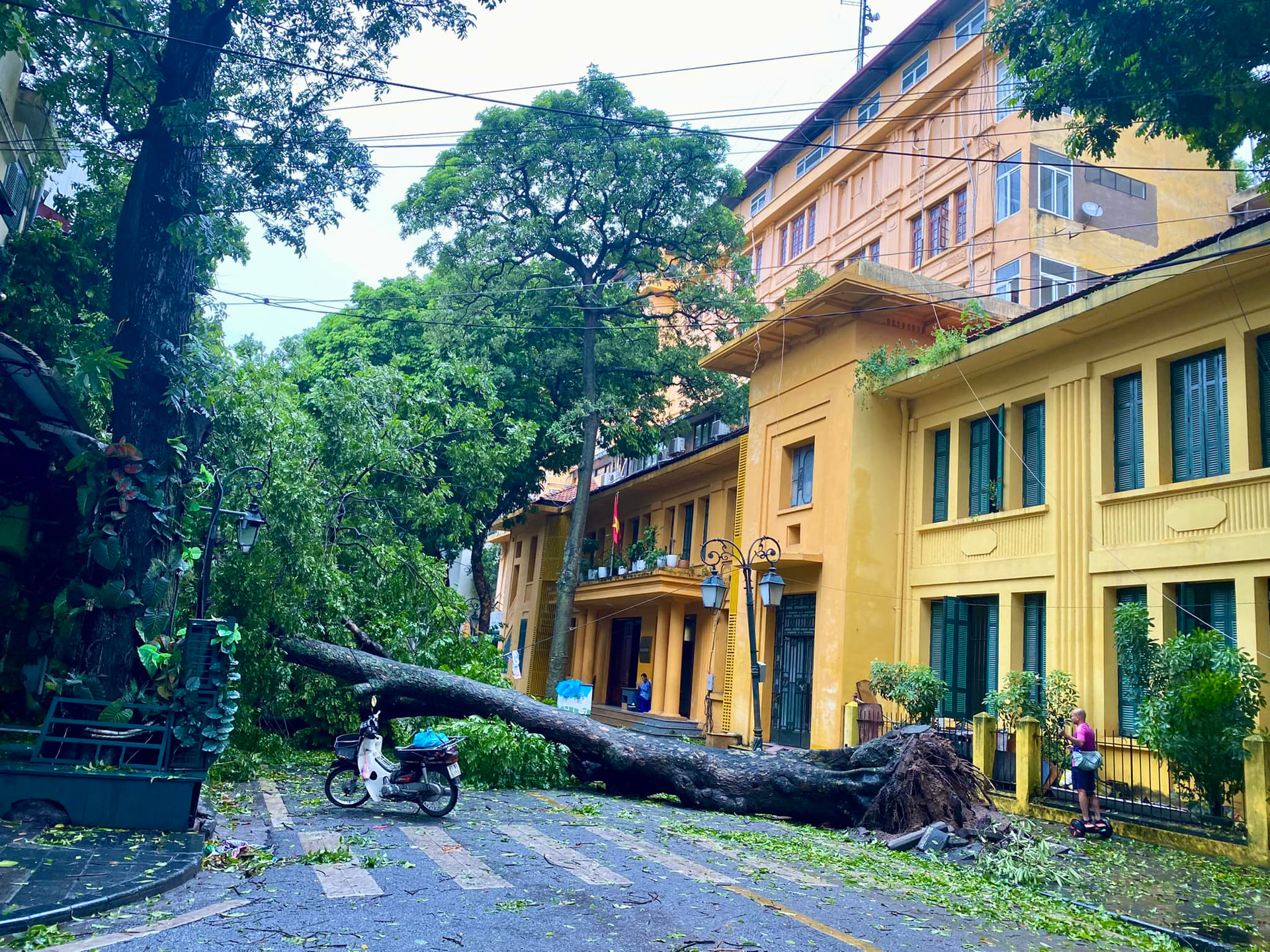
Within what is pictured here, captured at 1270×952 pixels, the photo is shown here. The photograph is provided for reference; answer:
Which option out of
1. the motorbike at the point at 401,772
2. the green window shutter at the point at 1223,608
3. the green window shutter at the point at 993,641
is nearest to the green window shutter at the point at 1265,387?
the green window shutter at the point at 1223,608

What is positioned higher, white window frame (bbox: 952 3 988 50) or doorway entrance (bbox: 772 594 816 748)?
white window frame (bbox: 952 3 988 50)

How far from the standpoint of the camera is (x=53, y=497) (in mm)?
14195

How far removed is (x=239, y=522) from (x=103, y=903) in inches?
276

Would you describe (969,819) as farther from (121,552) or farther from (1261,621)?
(121,552)

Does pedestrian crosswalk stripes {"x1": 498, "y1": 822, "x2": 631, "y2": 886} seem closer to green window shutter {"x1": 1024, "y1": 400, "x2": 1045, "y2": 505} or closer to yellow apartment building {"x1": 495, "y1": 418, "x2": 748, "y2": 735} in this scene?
green window shutter {"x1": 1024, "y1": 400, "x2": 1045, "y2": 505}

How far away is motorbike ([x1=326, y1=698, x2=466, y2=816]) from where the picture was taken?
1053 cm

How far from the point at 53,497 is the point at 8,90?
→ 5849mm

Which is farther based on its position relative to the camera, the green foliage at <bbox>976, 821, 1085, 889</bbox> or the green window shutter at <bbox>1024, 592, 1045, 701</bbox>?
the green window shutter at <bbox>1024, 592, 1045, 701</bbox>

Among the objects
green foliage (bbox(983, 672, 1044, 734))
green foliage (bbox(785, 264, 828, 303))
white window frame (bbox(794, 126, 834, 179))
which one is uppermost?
white window frame (bbox(794, 126, 834, 179))

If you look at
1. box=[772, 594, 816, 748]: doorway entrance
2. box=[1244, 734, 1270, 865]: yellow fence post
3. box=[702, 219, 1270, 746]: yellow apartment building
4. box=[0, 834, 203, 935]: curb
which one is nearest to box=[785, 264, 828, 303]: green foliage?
box=[702, 219, 1270, 746]: yellow apartment building

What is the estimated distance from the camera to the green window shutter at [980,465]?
17.2m

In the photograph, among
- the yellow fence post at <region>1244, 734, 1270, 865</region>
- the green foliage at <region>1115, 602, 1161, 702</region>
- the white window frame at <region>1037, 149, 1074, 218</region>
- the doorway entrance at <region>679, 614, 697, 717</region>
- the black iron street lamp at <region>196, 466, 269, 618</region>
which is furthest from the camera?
the doorway entrance at <region>679, 614, 697, 717</region>

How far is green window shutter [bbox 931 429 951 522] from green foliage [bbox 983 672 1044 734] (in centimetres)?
455

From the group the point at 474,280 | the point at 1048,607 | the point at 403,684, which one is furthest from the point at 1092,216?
the point at 403,684
